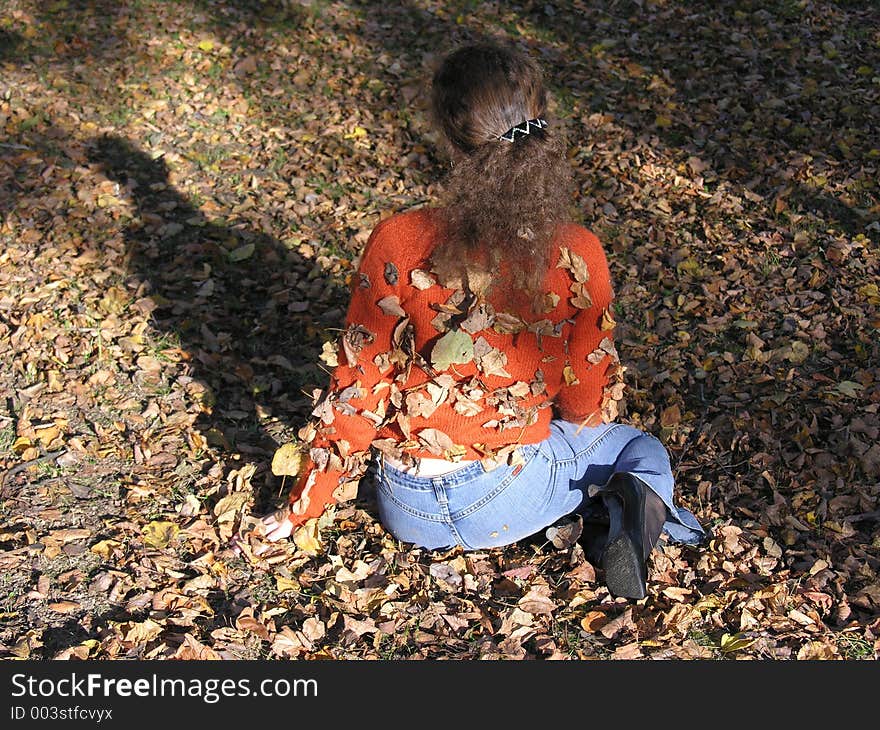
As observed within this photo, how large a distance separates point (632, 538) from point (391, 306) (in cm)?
111

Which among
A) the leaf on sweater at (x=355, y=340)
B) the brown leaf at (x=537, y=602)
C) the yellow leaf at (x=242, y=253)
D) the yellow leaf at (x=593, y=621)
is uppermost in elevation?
the leaf on sweater at (x=355, y=340)

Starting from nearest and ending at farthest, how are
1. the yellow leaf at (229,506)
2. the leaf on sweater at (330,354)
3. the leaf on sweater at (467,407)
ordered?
the leaf on sweater at (467,407)
the leaf on sweater at (330,354)
the yellow leaf at (229,506)

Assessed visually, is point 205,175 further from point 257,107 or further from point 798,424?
point 798,424

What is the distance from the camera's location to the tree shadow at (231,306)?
4.31 m

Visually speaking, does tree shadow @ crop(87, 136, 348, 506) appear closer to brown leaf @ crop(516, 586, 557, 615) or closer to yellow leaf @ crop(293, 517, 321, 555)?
yellow leaf @ crop(293, 517, 321, 555)

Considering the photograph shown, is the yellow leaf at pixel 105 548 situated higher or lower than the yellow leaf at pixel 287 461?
lower

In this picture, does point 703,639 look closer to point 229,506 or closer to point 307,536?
point 307,536

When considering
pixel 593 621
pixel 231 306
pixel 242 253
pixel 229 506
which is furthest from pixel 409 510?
pixel 242 253

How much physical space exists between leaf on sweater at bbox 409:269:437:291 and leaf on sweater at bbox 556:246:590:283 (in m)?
0.39

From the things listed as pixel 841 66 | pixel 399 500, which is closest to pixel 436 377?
pixel 399 500

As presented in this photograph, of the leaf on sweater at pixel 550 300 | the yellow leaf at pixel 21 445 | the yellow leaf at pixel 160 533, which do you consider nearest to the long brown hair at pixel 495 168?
the leaf on sweater at pixel 550 300

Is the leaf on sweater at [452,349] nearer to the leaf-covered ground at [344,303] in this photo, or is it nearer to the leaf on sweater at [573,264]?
the leaf on sweater at [573,264]

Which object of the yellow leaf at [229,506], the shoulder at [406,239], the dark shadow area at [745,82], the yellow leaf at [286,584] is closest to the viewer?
the shoulder at [406,239]

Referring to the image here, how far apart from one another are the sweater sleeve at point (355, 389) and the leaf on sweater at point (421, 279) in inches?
2.1
